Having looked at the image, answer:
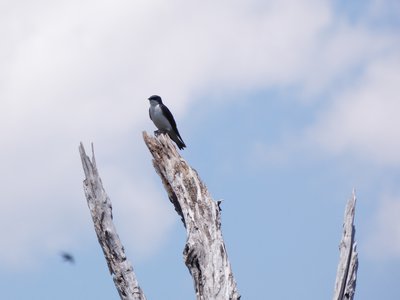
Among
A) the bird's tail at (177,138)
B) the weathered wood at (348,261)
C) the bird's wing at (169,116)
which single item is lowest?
the weathered wood at (348,261)

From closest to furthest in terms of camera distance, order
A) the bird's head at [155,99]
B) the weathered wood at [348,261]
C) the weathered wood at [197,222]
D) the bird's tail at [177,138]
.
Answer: the weathered wood at [348,261]
the weathered wood at [197,222]
the bird's tail at [177,138]
the bird's head at [155,99]

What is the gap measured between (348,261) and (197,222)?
6.67 ft

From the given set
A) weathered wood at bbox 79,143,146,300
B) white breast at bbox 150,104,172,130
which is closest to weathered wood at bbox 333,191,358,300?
weathered wood at bbox 79,143,146,300

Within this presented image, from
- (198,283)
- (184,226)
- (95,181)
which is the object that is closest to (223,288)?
(198,283)

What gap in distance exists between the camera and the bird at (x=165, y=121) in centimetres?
1962

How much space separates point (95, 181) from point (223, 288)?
213cm

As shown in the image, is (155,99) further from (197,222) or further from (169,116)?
(197,222)

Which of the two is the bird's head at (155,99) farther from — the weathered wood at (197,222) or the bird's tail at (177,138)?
the weathered wood at (197,222)

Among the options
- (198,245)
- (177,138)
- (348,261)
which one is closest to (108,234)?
(198,245)

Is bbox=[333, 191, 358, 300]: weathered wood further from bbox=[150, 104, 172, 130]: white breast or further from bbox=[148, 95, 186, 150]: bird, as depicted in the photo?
bbox=[150, 104, 172, 130]: white breast

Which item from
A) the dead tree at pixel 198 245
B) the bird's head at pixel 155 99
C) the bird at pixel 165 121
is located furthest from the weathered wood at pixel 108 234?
the bird's head at pixel 155 99

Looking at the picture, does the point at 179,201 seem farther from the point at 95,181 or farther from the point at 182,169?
the point at 95,181

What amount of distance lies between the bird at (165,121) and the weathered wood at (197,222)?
236 inches

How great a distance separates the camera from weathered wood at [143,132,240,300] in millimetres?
12133
